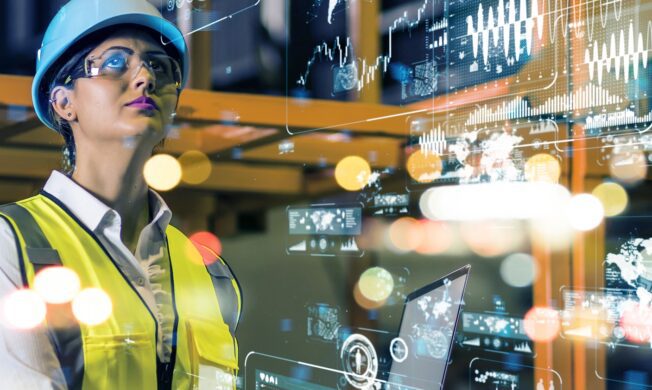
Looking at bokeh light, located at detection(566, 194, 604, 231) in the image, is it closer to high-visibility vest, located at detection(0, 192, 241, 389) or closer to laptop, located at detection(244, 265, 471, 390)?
laptop, located at detection(244, 265, 471, 390)

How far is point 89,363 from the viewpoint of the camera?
7.32ft

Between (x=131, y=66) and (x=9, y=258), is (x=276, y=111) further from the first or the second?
(x=9, y=258)

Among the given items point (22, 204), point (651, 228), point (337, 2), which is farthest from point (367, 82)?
point (22, 204)

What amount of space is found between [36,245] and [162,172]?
0.44 metres

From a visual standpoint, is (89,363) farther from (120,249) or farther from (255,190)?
(255,190)

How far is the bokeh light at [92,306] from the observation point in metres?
2.30

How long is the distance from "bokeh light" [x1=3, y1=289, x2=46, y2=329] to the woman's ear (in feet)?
2.03

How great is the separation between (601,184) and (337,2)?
0.83 metres

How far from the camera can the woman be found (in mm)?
2264

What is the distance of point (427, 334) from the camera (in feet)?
5.04

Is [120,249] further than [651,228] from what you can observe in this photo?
Yes

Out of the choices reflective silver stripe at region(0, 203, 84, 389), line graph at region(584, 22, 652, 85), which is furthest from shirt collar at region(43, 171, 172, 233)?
line graph at region(584, 22, 652, 85)

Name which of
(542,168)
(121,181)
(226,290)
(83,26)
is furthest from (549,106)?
(83,26)

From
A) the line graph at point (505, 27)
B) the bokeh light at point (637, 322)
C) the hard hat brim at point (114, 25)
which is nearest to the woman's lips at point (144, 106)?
the hard hat brim at point (114, 25)
